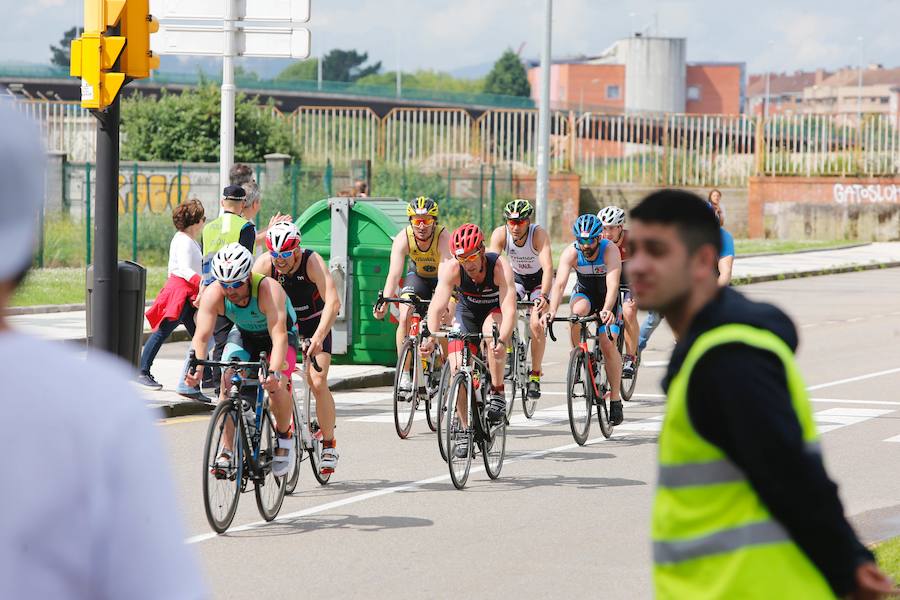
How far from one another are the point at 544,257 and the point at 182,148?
2944 centimetres

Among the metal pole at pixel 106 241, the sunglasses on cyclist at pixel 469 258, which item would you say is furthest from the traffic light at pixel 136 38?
the sunglasses on cyclist at pixel 469 258

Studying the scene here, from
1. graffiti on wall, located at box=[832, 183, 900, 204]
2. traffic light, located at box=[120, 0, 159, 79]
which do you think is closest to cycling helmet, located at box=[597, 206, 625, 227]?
traffic light, located at box=[120, 0, 159, 79]

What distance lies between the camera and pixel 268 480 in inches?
352

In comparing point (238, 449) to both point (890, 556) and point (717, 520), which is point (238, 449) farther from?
point (717, 520)

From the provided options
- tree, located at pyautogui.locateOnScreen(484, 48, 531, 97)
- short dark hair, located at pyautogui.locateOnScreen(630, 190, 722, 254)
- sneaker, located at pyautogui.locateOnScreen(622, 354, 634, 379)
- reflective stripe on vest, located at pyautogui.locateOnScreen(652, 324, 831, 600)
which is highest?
tree, located at pyautogui.locateOnScreen(484, 48, 531, 97)

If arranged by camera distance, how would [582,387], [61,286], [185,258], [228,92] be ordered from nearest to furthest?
[582,387] < [185,258] < [228,92] < [61,286]

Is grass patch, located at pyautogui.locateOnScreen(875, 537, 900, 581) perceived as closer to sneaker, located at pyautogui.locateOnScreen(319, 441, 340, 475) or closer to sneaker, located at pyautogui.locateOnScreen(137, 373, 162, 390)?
sneaker, located at pyautogui.locateOnScreen(319, 441, 340, 475)

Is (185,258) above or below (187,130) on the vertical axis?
below

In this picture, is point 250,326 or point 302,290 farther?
point 302,290

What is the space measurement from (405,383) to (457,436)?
90.1 inches

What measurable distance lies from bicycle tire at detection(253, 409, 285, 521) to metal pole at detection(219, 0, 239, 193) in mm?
6035

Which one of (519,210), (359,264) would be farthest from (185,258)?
(519,210)

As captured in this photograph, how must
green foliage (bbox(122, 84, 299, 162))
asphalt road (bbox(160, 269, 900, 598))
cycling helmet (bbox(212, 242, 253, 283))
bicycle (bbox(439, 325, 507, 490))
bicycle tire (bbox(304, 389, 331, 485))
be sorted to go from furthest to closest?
green foliage (bbox(122, 84, 299, 162)) → bicycle tire (bbox(304, 389, 331, 485)) → bicycle (bbox(439, 325, 507, 490)) → cycling helmet (bbox(212, 242, 253, 283)) → asphalt road (bbox(160, 269, 900, 598))

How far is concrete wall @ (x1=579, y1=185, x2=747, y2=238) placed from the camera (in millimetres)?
48062
